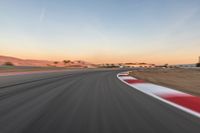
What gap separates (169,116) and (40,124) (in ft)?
10.2

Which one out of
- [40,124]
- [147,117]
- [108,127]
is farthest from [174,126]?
[40,124]

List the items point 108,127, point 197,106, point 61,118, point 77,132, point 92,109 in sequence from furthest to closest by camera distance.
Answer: point 197,106
point 92,109
point 61,118
point 108,127
point 77,132

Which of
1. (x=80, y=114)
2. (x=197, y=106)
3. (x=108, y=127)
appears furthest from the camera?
(x=197, y=106)

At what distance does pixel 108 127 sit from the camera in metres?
5.02

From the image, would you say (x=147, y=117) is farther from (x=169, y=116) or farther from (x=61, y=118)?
(x=61, y=118)

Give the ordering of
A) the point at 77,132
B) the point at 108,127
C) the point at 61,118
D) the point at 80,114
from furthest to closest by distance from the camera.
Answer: the point at 80,114
the point at 61,118
the point at 108,127
the point at 77,132

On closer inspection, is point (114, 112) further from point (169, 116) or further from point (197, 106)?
point (197, 106)

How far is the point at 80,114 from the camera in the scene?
6375 millimetres

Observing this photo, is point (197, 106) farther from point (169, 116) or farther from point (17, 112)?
point (17, 112)

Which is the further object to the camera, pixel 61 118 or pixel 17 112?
pixel 17 112

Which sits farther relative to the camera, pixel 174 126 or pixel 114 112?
pixel 114 112

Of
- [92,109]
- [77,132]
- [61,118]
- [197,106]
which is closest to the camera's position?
[77,132]

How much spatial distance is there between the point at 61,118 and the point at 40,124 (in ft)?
2.27

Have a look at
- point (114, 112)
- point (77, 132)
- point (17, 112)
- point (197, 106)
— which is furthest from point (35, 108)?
point (197, 106)
